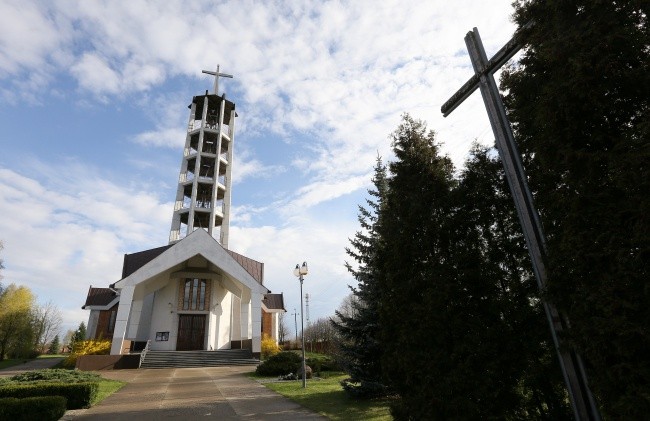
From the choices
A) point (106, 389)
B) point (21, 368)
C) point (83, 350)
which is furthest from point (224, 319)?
point (106, 389)

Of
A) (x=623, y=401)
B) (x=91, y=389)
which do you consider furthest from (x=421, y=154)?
(x=91, y=389)

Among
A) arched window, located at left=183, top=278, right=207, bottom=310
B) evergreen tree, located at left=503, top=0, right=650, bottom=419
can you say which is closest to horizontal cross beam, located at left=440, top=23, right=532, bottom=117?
evergreen tree, located at left=503, top=0, right=650, bottom=419

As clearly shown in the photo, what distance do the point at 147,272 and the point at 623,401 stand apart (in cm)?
2502

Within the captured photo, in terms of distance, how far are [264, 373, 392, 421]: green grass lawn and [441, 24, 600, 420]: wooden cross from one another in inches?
199

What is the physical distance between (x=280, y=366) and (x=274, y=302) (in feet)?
101

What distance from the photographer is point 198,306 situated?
27.6 meters

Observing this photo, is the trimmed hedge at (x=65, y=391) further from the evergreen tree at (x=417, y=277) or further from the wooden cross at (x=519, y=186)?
the wooden cross at (x=519, y=186)

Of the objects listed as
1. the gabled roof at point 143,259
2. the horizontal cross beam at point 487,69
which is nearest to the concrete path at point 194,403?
the horizontal cross beam at point 487,69

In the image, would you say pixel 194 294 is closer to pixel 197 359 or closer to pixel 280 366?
pixel 197 359

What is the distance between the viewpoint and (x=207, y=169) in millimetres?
37438

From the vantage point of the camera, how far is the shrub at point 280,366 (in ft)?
57.8

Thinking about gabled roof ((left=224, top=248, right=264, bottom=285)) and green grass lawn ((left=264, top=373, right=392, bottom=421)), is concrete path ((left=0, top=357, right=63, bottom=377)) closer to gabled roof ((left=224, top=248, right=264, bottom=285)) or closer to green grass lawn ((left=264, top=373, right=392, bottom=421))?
gabled roof ((left=224, top=248, right=264, bottom=285))

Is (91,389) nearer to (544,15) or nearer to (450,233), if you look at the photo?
(450,233)

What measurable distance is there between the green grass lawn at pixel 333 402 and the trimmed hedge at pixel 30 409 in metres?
5.92
